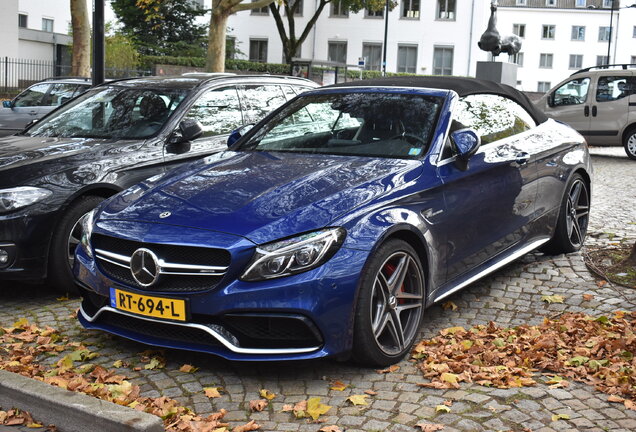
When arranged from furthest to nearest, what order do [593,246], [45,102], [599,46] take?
[599,46], [45,102], [593,246]

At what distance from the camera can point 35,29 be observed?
1935 inches

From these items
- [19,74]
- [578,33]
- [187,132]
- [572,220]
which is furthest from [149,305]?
[578,33]

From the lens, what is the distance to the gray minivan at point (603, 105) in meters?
19.9

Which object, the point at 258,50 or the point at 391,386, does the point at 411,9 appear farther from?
the point at 391,386

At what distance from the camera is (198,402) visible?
4.35 meters

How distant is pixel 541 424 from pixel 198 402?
5.63ft

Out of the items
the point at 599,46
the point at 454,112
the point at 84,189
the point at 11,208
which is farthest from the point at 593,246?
the point at 599,46

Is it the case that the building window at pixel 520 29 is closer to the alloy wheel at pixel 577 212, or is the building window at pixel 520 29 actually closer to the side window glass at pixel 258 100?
the side window glass at pixel 258 100

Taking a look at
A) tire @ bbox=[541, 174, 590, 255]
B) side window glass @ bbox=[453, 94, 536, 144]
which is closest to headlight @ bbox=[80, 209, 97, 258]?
side window glass @ bbox=[453, 94, 536, 144]

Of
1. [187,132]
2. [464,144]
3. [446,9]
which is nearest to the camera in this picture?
[464,144]

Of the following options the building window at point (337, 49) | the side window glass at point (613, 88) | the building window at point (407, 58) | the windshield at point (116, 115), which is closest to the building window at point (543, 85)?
the building window at point (407, 58)

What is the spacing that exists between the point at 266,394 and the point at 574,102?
1767 centimetres

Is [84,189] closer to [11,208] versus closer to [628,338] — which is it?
[11,208]

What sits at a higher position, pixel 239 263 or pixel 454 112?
pixel 454 112
